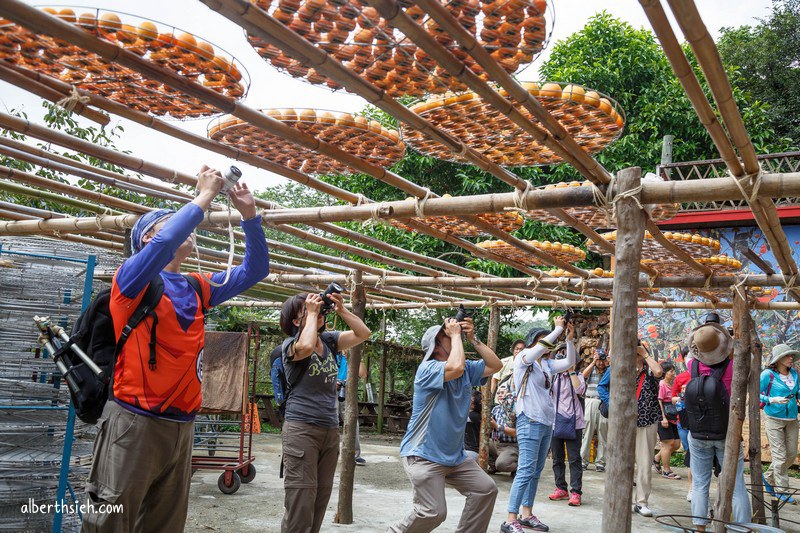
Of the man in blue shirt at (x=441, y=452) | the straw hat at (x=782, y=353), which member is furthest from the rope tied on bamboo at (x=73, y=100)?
the straw hat at (x=782, y=353)

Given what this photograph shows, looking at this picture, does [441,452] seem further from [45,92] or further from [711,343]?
[45,92]

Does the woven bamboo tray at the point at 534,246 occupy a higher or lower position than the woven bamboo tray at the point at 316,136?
lower

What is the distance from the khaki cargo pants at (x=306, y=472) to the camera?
441 cm

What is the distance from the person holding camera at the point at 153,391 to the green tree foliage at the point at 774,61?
72.1ft

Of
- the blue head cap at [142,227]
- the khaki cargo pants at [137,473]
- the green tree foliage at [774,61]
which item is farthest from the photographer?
the green tree foliage at [774,61]

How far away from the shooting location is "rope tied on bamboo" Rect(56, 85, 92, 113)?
10.7ft

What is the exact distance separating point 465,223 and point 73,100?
3139 mm

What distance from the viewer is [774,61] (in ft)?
75.6

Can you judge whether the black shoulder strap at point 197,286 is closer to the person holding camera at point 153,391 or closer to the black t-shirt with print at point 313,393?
the person holding camera at point 153,391

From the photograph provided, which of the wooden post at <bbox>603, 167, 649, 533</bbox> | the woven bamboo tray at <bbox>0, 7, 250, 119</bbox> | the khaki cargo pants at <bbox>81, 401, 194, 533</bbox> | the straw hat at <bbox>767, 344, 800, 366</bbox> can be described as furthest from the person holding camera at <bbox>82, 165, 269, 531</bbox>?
the straw hat at <bbox>767, 344, 800, 366</bbox>

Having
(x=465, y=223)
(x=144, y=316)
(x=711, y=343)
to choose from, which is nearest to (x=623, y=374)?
(x=465, y=223)

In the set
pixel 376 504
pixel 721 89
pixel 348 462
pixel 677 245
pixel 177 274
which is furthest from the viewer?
pixel 376 504

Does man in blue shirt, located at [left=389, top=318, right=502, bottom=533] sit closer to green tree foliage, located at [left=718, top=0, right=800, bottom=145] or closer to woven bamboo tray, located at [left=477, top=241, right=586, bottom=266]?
woven bamboo tray, located at [left=477, top=241, right=586, bottom=266]

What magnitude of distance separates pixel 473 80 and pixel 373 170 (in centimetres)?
137
